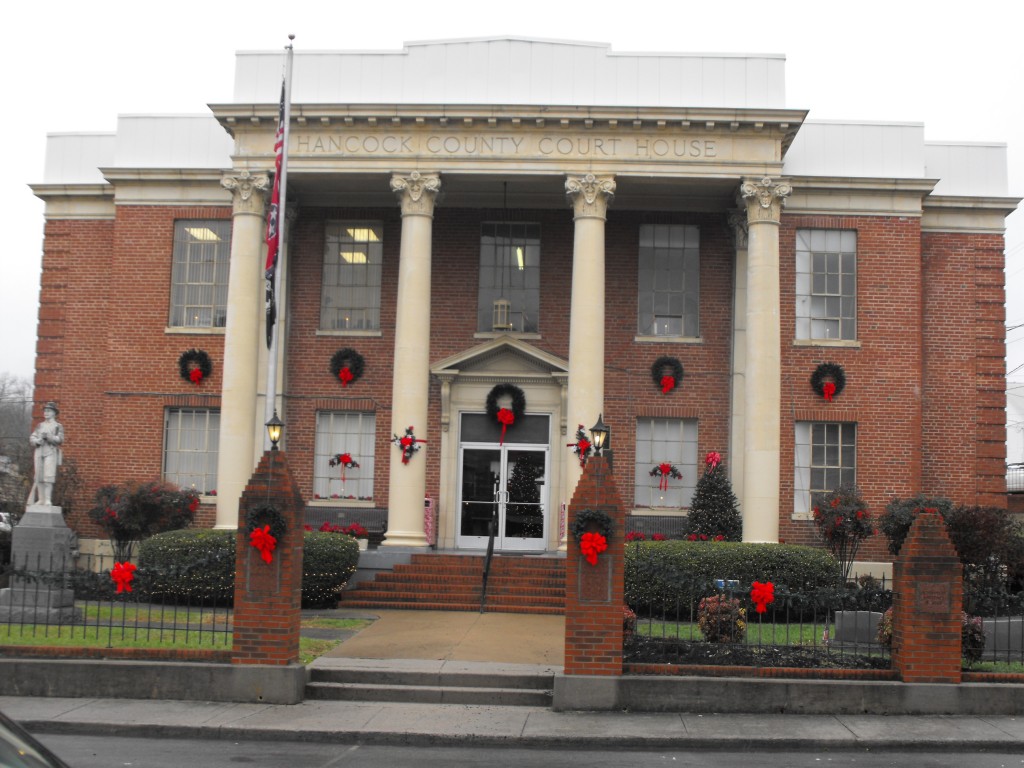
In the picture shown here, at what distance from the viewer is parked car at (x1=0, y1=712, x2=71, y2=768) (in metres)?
3.65

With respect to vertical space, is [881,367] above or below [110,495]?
above

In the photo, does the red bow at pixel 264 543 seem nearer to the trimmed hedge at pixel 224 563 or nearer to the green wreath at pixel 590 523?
the green wreath at pixel 590 523

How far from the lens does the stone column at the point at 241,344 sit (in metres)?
22.3

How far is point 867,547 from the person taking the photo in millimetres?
23156

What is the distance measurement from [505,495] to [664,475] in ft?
11.5

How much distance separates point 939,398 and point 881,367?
1699 millimetres

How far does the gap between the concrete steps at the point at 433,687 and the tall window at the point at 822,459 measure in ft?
40.4

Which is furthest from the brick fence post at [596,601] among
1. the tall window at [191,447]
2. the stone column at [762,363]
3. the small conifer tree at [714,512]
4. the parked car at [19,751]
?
the tall window at [191,447]


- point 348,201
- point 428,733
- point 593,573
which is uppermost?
point 348,201

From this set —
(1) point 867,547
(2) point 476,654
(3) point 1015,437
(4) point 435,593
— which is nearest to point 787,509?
(1) point 867,547

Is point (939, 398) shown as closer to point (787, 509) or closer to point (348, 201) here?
point (787, 509)

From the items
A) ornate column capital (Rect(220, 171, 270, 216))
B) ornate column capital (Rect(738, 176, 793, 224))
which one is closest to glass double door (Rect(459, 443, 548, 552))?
ornate column capital (Rect(738, 176, 793, 224))

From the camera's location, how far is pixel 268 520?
12492 mm

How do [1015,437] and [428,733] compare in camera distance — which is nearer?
[428,733]
